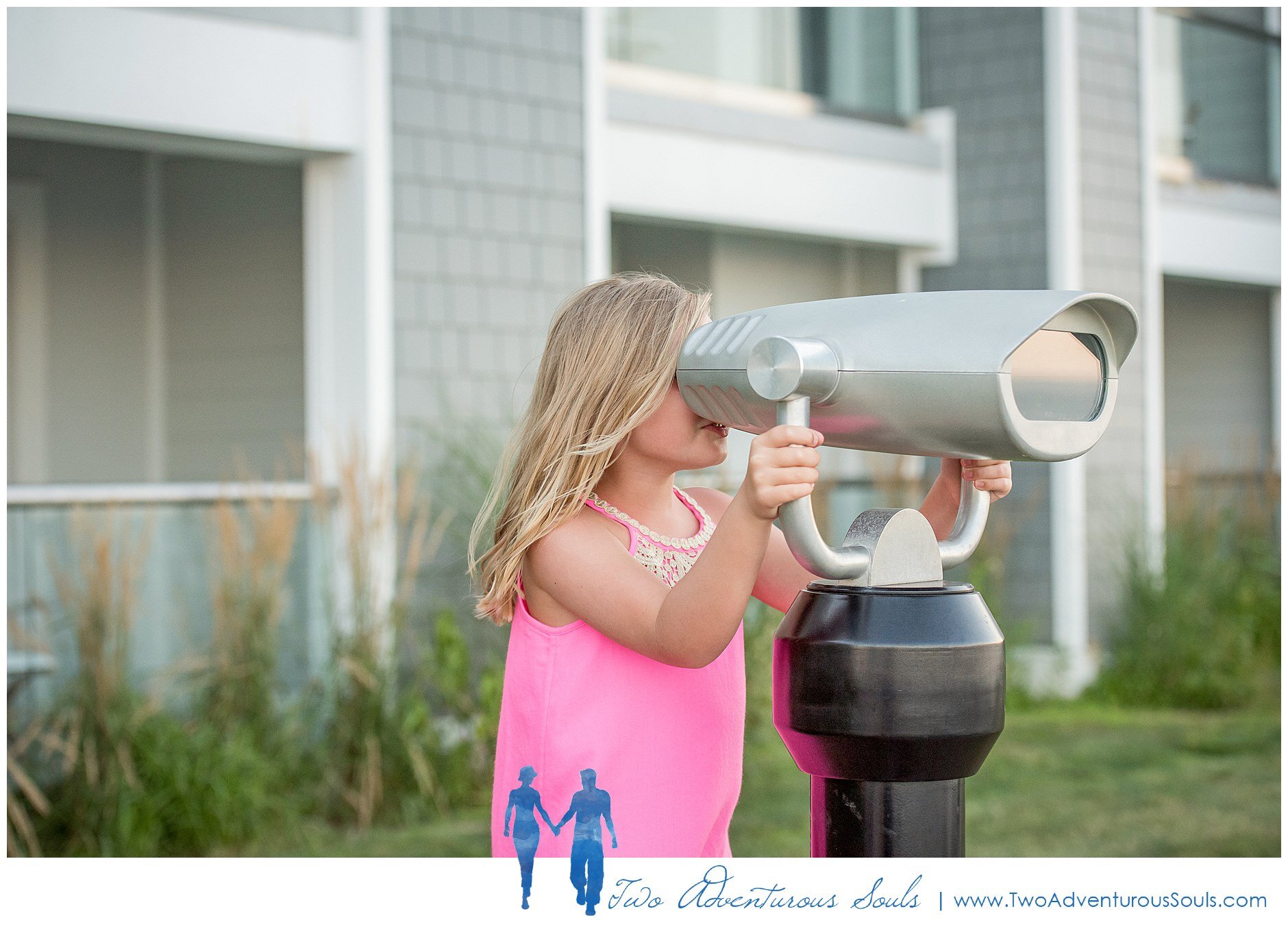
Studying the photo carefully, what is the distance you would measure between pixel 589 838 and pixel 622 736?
143mm

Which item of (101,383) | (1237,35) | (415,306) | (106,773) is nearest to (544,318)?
(415,306)

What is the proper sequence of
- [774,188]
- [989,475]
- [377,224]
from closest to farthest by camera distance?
[989,475]
[377,224]
[774,188]

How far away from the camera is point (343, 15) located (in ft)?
17.4

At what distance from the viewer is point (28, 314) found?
Answer: 7.41 metres

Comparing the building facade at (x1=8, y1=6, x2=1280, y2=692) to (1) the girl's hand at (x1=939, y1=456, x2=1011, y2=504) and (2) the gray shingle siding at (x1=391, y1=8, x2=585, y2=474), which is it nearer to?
(2) the gray shingle siding at (x1=391, y1=8, x2=585, y2=474)

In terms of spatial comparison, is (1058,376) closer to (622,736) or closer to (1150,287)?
(622,736)

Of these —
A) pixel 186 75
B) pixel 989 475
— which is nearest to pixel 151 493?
pixel 186 75

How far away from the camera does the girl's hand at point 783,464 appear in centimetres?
123

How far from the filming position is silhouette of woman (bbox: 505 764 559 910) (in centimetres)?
149

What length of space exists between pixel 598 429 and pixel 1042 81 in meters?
6.85

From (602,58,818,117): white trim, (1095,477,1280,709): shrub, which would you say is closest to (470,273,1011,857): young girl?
(602,58,818,117): white trim

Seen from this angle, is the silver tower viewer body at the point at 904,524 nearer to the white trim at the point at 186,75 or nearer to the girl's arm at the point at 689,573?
the girl's arm at the point at 689,573

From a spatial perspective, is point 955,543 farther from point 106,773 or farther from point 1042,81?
point 1042,81

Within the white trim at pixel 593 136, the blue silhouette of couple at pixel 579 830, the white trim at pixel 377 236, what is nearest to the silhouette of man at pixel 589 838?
the blue silhouette of couple at pixel 579 830
